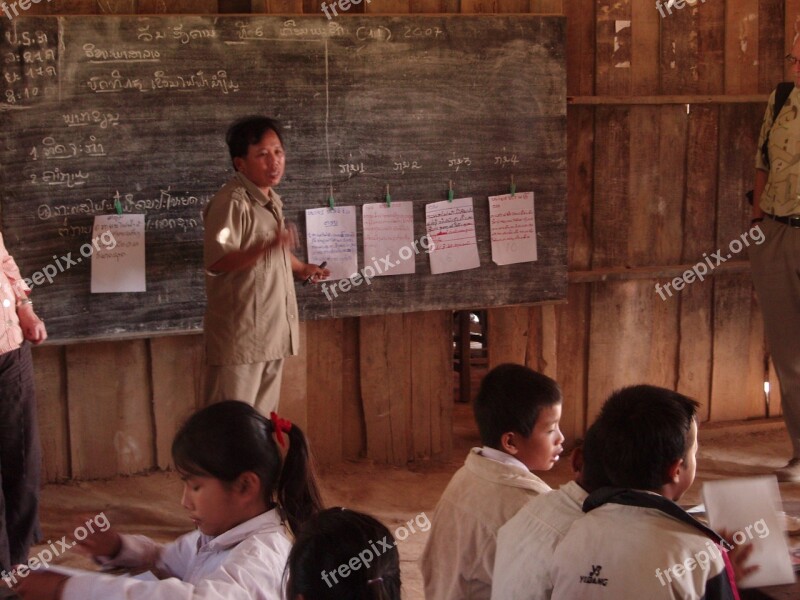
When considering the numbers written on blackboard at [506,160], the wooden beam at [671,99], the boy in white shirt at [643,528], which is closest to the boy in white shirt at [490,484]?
the boy in white shirt at [643,528]

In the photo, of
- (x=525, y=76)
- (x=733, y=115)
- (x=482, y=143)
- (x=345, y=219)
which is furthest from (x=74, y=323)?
(x=733, y=115)

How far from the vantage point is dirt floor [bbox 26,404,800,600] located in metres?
3.91

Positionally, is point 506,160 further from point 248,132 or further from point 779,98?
point 248,132

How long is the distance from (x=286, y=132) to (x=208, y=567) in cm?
255

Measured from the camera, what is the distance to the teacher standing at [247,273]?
3.53 m

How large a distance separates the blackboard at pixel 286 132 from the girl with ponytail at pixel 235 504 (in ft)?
7.05

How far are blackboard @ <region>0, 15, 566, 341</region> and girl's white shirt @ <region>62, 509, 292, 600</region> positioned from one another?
2133 mm

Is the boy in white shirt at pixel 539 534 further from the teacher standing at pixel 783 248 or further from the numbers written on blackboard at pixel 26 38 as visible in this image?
the numbers written on blackboard at pixel 26 38

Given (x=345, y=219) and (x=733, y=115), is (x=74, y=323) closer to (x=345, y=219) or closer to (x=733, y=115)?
(x=345, y=219)

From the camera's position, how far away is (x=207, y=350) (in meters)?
3.64

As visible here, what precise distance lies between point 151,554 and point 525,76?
3.05m

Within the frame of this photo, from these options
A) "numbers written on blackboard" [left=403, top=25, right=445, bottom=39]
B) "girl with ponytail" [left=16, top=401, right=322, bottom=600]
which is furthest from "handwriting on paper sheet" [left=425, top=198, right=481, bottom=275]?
"girl with ponytail" [left=16, top=401, right=322, bottom=600]

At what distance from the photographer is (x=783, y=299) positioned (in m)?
4.30

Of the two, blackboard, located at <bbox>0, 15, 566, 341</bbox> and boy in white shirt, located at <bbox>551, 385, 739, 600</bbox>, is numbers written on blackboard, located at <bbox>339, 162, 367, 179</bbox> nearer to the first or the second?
blackboard, located at <bbox>0, 15, 566, 341</bbox>
